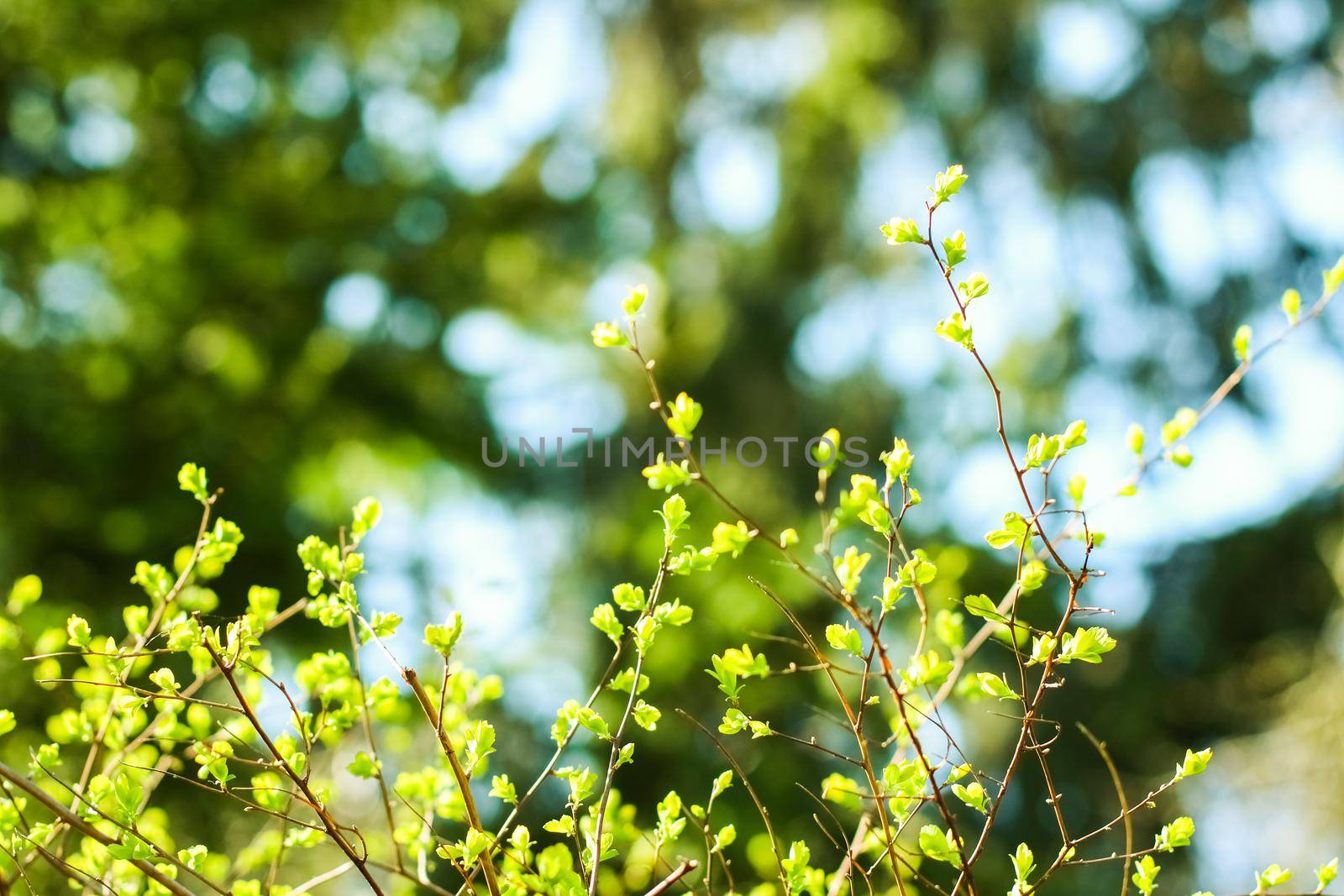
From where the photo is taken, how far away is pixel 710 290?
4699mm

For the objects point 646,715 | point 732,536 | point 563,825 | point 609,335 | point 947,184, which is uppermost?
point 947,184

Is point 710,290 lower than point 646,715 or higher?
higher

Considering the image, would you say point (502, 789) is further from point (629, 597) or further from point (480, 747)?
point (629, 597)

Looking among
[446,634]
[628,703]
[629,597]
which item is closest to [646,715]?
[628,703]

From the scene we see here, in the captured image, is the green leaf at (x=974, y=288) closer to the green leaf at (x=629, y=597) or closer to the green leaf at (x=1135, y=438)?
the green leaf at (x=1135, y=438)

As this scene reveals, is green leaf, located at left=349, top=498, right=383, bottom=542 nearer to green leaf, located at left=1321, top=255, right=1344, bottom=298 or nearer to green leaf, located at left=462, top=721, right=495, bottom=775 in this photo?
green leaf, located at left=462, top=721, right=495, bottom=775


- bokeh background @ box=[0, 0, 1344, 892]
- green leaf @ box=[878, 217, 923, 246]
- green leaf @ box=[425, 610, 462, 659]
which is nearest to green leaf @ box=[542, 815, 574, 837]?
green leaf @ box=[425, 610, 462, 659]

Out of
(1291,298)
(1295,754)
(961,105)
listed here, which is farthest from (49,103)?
(1295,754)

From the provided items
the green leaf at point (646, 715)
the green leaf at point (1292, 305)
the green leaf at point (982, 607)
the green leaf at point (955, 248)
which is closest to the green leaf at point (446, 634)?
the green leaf at point (646, 715)

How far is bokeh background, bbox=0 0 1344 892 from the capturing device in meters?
3.78

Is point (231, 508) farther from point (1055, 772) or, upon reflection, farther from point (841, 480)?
point (1055, 772)

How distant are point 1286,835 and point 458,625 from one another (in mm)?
4522

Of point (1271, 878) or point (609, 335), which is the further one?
point (609, 335)

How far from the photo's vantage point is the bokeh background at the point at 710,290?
149 inches
